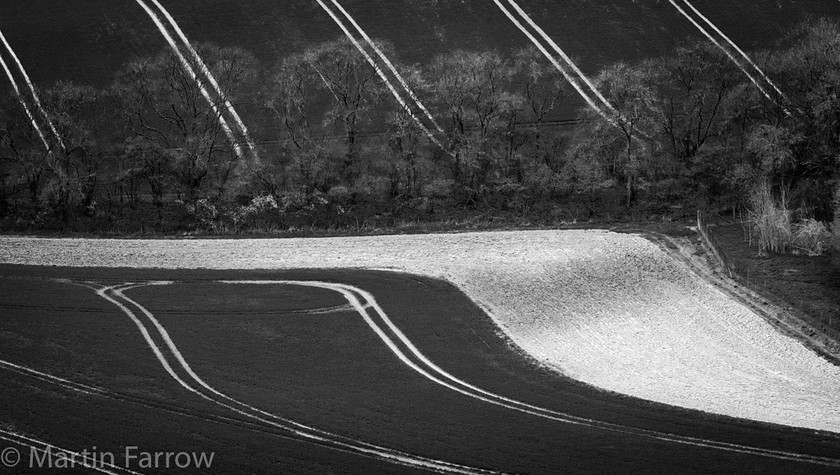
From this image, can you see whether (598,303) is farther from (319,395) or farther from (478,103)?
(478,103)

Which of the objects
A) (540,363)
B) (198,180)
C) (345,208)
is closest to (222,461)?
(540,363)

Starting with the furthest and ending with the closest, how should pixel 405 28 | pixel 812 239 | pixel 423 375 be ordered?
pixel 405 28
pixel 812 239
pixel 423 375

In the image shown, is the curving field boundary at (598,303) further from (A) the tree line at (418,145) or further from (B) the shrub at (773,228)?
(A) the tree line at (418,145)

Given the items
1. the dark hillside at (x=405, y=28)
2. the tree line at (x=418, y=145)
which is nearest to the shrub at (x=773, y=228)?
the tree line at (x=418, y=145)

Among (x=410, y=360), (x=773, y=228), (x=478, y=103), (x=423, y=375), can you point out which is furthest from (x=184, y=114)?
(x=773, y=228)

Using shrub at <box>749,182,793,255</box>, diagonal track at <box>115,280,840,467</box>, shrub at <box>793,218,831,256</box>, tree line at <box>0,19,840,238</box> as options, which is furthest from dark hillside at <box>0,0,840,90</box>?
diagonal track at <box>115,280,840,467</box>

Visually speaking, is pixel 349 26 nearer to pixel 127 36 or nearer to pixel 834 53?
pixel 127 36
